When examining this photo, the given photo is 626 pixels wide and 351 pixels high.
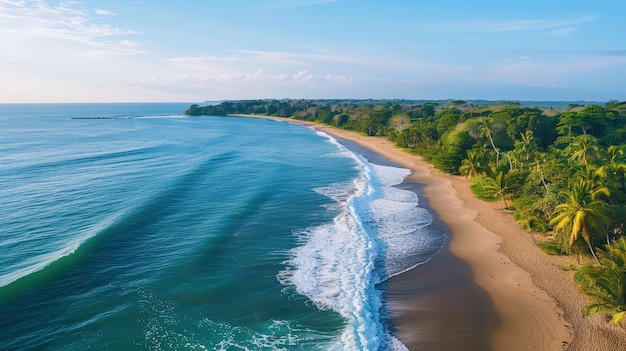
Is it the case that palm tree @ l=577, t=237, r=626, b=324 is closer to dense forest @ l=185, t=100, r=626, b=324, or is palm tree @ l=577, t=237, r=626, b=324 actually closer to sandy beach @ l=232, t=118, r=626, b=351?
dense forest @ l=185, t=100, r=626, b=324

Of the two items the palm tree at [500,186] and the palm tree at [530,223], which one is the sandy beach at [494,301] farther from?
the palm tree at [500,186]

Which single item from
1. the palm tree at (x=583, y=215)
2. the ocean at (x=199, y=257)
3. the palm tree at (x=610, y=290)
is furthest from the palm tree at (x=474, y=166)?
the palm tree at (x=610, y=290)

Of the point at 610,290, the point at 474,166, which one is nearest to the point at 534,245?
the point at 610,290

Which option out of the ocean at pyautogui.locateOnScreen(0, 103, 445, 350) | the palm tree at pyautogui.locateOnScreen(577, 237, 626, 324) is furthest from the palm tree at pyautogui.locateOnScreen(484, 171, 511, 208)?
the palm tree at pyautogui.locateOnScreen(577, 237, 626, 324)

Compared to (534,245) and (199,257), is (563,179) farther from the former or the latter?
(199,257)

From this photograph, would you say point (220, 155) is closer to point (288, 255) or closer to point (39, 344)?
point (288, 255)

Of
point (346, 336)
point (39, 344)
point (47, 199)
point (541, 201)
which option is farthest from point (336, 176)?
point (39, 344)
